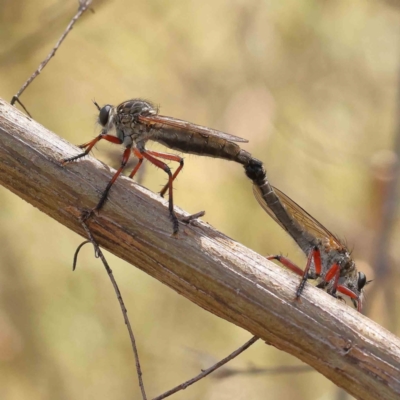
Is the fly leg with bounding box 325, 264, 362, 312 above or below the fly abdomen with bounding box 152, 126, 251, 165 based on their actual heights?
below

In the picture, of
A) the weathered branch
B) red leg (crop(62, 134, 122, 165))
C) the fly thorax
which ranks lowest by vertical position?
the weathered branch

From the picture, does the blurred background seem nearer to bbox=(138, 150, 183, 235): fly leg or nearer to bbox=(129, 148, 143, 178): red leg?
bbox=(129, 148, 143, 178): red leg

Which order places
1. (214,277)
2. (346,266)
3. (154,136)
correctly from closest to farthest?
1. (214,277)
2. (154,136)
3. (346,266)

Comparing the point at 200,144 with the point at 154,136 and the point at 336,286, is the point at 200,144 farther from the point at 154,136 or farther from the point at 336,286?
the point at 336,286

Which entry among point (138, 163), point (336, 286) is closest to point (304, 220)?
point (336, 286)

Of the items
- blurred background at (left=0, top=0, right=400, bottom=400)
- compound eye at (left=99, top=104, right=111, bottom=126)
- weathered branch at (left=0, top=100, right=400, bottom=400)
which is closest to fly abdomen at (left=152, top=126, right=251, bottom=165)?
compound eye at (left=99, top=104, right=111, bottom=126)

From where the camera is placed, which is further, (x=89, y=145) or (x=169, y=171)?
(x=169, y=171)
